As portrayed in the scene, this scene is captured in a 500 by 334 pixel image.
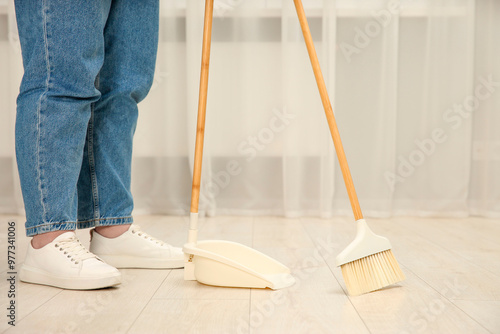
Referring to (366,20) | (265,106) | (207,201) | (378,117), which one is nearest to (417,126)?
(378,117)

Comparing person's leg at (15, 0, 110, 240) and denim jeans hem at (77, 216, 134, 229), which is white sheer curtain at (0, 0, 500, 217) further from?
person's leg at (15, 0, 110, 240)

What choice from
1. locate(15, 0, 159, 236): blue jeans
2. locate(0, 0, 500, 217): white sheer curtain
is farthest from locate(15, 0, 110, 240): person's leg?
locate(0, 0, 500, 217): white sheer curtain

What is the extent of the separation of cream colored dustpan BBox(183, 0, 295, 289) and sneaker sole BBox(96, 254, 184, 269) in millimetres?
120

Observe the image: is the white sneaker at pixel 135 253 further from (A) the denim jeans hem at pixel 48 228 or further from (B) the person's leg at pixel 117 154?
(A) the denim jeans hem at pixel 48 228

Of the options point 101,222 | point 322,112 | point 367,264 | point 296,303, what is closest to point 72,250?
point 101,222

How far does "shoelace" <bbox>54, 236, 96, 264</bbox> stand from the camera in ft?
2.69

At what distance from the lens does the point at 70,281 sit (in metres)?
0.81

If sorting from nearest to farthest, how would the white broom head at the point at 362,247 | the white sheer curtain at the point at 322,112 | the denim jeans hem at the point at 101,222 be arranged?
1. the white broom head at the point at 362,247
2. the denim jeans hem at the point at 101,222
3. the white sheer curtain at the point at 322,112

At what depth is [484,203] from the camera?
1.81 meters

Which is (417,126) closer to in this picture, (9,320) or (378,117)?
(378,117)

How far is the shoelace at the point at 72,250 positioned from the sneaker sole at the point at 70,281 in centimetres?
3

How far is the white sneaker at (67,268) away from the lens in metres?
0.80

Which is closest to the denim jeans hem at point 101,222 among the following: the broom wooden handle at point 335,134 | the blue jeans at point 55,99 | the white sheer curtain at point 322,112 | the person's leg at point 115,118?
the person's leg at point 115,118

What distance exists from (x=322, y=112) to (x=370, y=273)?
112 centimetres
